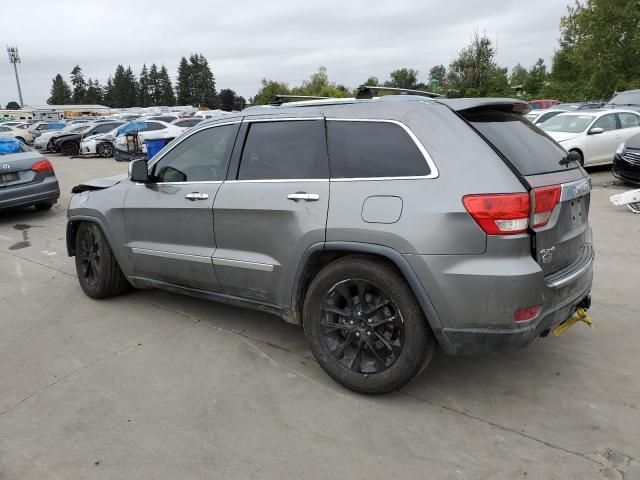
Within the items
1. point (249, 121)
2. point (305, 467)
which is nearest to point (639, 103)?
point (249, 121)

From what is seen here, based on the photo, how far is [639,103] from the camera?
16625mm

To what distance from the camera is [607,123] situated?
12516 millimetres

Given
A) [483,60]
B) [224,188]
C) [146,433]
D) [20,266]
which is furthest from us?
[483,60]

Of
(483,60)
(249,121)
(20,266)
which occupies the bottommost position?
(20,266)

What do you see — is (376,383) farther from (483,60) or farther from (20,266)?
(483,60)

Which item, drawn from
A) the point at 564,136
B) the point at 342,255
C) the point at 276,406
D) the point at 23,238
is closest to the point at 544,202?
the point at 342,255

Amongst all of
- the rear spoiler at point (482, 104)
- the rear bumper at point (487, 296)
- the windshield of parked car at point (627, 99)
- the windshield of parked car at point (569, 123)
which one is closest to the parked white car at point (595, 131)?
the windshield of parked car at point (569, 123)

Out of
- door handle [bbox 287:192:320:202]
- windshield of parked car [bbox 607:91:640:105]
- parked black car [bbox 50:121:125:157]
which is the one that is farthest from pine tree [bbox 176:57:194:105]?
door handle [bbox 287:192:320:202]

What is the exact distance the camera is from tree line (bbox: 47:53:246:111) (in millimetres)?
115938

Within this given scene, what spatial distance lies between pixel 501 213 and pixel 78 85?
139m

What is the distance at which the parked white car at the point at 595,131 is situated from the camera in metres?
12.1

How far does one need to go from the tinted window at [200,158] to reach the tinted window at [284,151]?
0.69ft

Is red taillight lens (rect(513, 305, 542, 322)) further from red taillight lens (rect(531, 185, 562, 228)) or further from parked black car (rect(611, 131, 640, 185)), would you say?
parked black car (rect(611, 131, 640, 185))

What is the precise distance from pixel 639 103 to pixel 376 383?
17.6 meters
